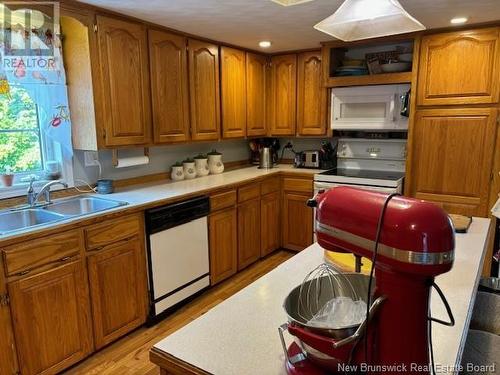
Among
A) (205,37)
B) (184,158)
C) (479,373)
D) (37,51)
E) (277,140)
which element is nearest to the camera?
(479,373)

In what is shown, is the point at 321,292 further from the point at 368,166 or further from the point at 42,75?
the point at 368,166

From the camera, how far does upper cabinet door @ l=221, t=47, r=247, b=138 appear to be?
3.37 m

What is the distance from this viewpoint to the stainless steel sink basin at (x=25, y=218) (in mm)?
2111

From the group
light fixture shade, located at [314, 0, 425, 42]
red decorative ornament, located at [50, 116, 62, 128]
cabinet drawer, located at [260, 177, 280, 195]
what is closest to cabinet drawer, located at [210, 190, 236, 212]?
cabinet drawer, located at [260, 177, 280, 195]

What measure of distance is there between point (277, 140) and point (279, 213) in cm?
96

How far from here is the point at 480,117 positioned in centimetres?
281

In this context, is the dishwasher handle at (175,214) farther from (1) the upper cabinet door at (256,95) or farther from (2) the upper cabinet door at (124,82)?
(1) the upper cabinet door at (256,95)

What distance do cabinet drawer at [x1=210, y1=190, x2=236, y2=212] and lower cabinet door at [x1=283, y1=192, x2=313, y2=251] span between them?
0.82 m

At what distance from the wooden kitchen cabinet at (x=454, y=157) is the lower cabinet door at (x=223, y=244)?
160cm

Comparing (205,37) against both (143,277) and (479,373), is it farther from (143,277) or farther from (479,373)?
(479,373)

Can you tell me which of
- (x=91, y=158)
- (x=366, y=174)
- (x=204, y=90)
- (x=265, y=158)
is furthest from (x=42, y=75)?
(x=366, y=174)

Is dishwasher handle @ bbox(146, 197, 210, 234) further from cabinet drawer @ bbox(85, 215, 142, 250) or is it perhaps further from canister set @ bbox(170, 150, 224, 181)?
canister set @ bbox(170, 150, 224, 181)

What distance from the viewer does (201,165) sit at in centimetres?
342

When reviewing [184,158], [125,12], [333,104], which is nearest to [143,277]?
[184,158]
